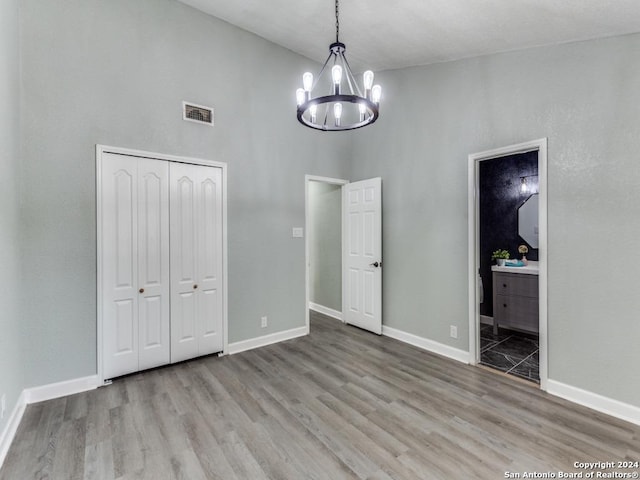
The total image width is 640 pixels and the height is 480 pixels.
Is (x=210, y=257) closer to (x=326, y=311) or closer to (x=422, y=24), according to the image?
(x=326, y=311)

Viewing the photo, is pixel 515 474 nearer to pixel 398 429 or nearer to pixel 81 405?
pixel 398 429

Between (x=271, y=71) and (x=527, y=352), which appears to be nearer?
(x=527, y=352)

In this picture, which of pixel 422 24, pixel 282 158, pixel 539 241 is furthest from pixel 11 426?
pixel 422 24

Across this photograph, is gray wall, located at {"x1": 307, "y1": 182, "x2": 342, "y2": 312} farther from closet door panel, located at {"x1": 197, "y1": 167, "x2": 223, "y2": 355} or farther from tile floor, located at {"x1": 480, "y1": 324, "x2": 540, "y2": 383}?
tile floor, located at {"x1": 480, "y1": 324, "x2": 540, "y2": 383}

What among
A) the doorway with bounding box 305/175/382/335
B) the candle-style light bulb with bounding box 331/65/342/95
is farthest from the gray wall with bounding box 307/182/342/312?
the candle-style light bulb with bounding box 331/65/342/95

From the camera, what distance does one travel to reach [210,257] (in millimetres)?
3623

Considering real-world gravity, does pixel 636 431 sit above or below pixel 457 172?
below

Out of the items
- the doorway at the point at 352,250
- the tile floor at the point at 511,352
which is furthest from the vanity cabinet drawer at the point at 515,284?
the doorway at the point at 352,250

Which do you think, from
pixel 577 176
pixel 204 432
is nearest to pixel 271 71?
pixel 577 176

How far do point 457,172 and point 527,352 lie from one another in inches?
91.2

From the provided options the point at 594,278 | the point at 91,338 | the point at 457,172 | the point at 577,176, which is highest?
the point at 457,172

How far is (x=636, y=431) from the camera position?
2268mm

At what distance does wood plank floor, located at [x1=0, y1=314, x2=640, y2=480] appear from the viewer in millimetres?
1939

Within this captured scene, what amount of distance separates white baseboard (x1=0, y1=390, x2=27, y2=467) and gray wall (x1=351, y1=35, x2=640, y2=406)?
3.84 meters
